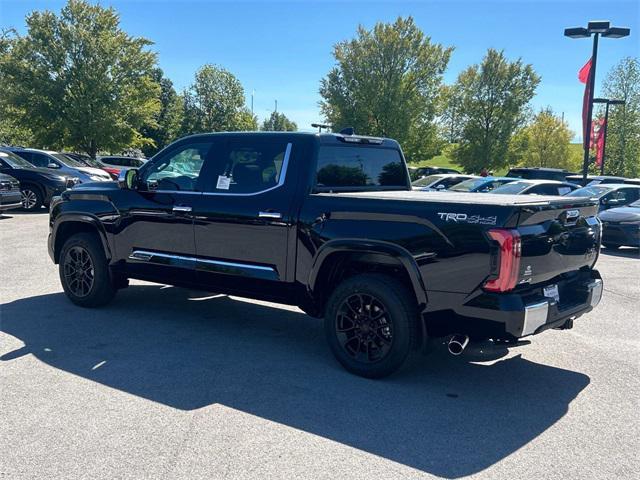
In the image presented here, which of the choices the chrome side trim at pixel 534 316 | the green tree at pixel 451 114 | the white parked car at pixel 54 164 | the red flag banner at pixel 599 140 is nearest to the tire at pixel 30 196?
the white parked car at pixel 54 164

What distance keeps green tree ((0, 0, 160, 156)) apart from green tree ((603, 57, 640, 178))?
2452 centimetres

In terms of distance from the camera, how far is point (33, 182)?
16484 mm

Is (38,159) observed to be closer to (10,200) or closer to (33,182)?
(33,182)

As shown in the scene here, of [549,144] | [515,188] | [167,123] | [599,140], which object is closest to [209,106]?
[167,123]

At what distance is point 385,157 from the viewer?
592 cm

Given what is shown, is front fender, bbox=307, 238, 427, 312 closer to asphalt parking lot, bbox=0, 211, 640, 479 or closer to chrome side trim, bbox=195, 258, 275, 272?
chrome side trim, bbox=195, 258, 275, 272

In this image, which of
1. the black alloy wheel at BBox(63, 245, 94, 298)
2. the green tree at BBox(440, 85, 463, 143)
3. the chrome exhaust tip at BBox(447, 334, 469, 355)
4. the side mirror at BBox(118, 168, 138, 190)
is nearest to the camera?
the chrome exhaust tip at BBox(447, 334, 469, 355)

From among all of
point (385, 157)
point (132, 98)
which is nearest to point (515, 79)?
point (132, 98)

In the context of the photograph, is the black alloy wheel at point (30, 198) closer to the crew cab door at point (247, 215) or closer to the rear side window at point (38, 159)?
the rear side window at point (38, 159)

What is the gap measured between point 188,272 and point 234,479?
290 cm

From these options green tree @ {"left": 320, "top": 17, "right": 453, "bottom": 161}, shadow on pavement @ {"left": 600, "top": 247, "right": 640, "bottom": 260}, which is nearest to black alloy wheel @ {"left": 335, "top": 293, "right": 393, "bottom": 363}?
shadow on pavement @ {"left": 600, "top": 247, "right": 640, "bottom": 260}

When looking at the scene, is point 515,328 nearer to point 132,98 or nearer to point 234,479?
point 234,479

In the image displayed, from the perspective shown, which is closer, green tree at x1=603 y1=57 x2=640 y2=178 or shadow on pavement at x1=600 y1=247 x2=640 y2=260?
shadow on pavement at x1=600 y1=247 x2=640 y2=260

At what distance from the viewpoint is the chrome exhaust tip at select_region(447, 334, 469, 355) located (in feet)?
13.4
